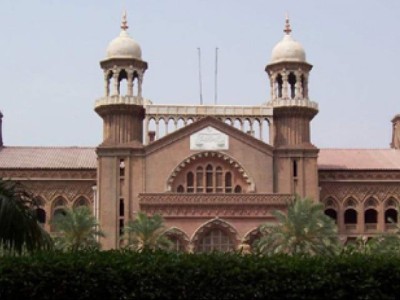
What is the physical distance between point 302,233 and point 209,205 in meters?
17.0

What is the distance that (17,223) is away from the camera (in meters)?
25.5

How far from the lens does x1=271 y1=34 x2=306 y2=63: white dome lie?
7394cm

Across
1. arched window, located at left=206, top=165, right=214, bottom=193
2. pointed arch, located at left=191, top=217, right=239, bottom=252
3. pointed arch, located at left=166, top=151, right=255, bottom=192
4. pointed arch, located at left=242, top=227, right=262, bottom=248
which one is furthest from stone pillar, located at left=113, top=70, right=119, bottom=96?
pointed arch, located at left=242, top=227, right=262, bottom=248

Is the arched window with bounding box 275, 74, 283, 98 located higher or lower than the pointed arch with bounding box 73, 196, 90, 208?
higher

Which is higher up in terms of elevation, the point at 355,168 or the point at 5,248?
the point at 355,168

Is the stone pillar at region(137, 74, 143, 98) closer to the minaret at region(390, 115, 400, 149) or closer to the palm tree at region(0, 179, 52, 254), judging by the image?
the minaret at region(390, 115, 400, 149)

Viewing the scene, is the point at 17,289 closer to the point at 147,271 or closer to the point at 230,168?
the point at 147,271

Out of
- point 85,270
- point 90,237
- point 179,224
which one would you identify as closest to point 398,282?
point 85,270

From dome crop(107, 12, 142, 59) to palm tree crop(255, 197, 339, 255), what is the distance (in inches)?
954

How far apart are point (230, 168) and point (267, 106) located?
5753mm

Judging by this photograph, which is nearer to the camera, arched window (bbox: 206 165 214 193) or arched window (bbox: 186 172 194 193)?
arched window (bbox: 186 172 194 193)

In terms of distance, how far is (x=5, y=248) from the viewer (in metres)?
26.5

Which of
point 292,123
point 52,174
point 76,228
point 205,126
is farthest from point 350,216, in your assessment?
point 76,228

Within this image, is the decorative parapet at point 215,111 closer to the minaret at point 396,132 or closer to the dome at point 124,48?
the dome at point 124,48
